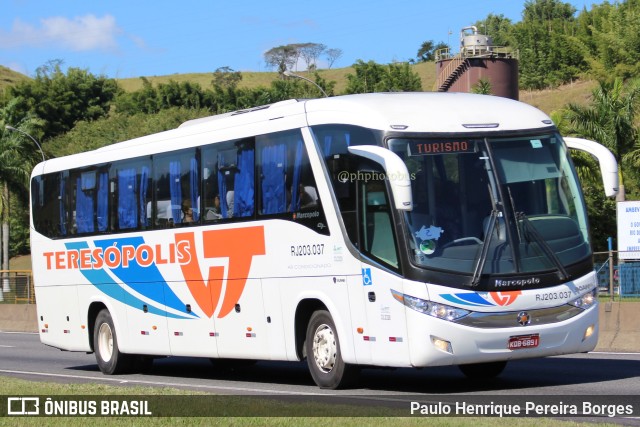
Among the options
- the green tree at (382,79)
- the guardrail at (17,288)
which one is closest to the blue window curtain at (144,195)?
the guardrail at (17,288)

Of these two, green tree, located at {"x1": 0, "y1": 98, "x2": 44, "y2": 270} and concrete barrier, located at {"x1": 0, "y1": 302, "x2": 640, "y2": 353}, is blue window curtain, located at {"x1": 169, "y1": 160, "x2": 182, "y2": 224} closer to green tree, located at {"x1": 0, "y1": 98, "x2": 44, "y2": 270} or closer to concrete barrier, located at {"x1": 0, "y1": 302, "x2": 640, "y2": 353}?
concrete barrier, located at {"x1": 0, "y1": 302, "x2": 640, "y2": 353}

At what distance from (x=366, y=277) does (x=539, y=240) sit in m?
2.13

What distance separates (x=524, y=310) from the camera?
13.2m

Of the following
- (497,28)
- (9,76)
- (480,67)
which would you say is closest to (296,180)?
(480,67)

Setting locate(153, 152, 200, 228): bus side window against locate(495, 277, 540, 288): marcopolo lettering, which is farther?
locate(153, 152, 200, 228): bus side window

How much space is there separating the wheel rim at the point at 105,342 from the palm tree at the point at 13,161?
39.7 m

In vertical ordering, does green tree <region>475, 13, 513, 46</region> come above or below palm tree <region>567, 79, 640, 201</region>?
above

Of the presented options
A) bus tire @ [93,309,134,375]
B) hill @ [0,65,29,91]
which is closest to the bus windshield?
bus tire @ [93,309,134,375]

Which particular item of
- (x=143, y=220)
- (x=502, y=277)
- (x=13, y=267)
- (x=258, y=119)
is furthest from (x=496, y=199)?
(x=13, y=267)

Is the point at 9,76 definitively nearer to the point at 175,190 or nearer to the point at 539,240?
the point at 175,190

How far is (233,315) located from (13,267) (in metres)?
70.8

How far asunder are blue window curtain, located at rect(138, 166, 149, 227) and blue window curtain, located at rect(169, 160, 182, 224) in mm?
897

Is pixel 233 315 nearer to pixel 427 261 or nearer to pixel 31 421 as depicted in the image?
pixel 427 261

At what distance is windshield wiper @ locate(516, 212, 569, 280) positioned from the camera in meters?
13.4
